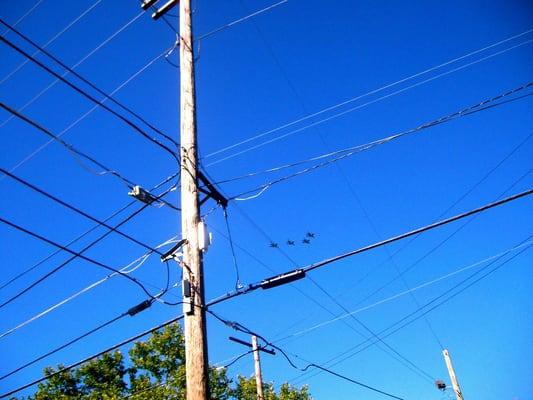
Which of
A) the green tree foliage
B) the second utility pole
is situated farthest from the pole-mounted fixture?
the green tree foliage

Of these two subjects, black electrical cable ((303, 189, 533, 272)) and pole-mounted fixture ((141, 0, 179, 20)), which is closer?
black electrical cable ((303, 189, 533, 272))

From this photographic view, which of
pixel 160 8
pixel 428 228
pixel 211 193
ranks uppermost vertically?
pixel 160 8

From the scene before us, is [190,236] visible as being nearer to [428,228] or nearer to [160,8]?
[428,228]

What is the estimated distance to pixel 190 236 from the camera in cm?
653

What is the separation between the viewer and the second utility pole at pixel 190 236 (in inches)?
208

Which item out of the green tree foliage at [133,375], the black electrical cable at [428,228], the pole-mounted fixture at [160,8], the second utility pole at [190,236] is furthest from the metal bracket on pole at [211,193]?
the green tree foliage at [133,375]

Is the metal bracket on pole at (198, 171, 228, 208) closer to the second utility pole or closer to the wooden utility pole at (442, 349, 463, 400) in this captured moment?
the second utility pole

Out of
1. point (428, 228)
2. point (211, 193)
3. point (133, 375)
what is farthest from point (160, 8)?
point (133, 375)

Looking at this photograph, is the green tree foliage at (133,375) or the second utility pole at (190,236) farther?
the green tree foliage at (133,375)

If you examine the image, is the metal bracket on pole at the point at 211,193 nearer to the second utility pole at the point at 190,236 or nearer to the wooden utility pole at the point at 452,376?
the second utility pole at the point at 190,236

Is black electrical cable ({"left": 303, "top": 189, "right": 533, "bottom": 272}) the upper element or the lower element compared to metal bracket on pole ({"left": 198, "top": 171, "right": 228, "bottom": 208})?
lower

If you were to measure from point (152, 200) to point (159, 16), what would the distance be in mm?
5511

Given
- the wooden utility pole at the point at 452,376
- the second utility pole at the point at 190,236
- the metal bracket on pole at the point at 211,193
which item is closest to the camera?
the second utility pole at the point at 190,236

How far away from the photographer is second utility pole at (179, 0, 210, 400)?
5281 millimetres
